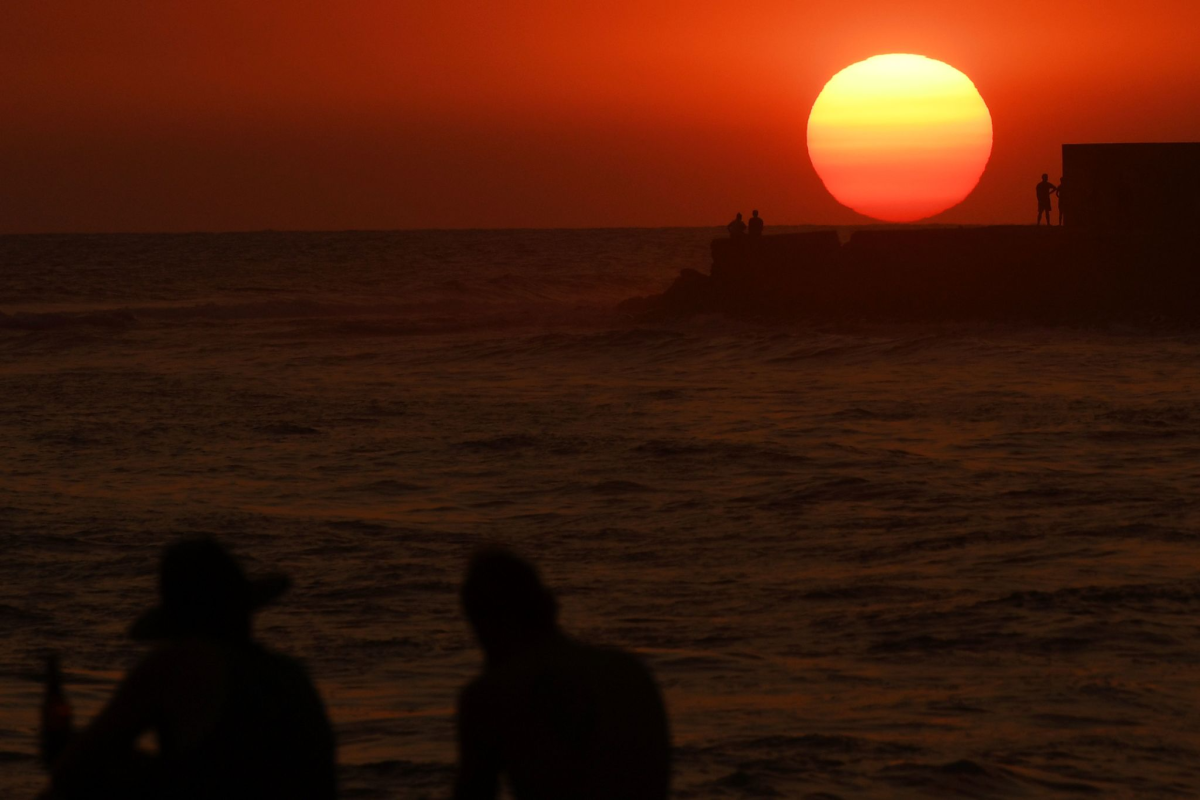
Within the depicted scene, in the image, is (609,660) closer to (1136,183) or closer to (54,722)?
(54,722)

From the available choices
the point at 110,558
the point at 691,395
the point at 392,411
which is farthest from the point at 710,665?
the point at 691,395

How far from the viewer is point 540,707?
2977 mm

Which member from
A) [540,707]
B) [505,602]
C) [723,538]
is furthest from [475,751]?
[723,538]

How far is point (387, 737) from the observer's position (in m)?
6.93

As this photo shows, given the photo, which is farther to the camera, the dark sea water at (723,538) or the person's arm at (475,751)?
the dark sea water at (723,538)

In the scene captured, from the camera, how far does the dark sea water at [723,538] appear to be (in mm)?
6879

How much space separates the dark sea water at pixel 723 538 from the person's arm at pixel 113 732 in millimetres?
3298

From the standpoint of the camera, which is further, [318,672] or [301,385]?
[301,385]

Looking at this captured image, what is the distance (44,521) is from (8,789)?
6.54 metres

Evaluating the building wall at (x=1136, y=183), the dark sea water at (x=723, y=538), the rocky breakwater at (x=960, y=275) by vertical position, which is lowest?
the dark sea water at (x=723, y=538)

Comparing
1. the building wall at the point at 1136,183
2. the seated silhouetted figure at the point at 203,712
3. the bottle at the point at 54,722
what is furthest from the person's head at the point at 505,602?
the building wall at the point at 1136,183

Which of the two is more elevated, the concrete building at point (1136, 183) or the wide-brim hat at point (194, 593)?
the concrete building at point (1136, 183)

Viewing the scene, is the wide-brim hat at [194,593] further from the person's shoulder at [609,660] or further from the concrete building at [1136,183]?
the concrete building at [1136,183]

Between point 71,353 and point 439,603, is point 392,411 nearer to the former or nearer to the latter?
point 439,603
